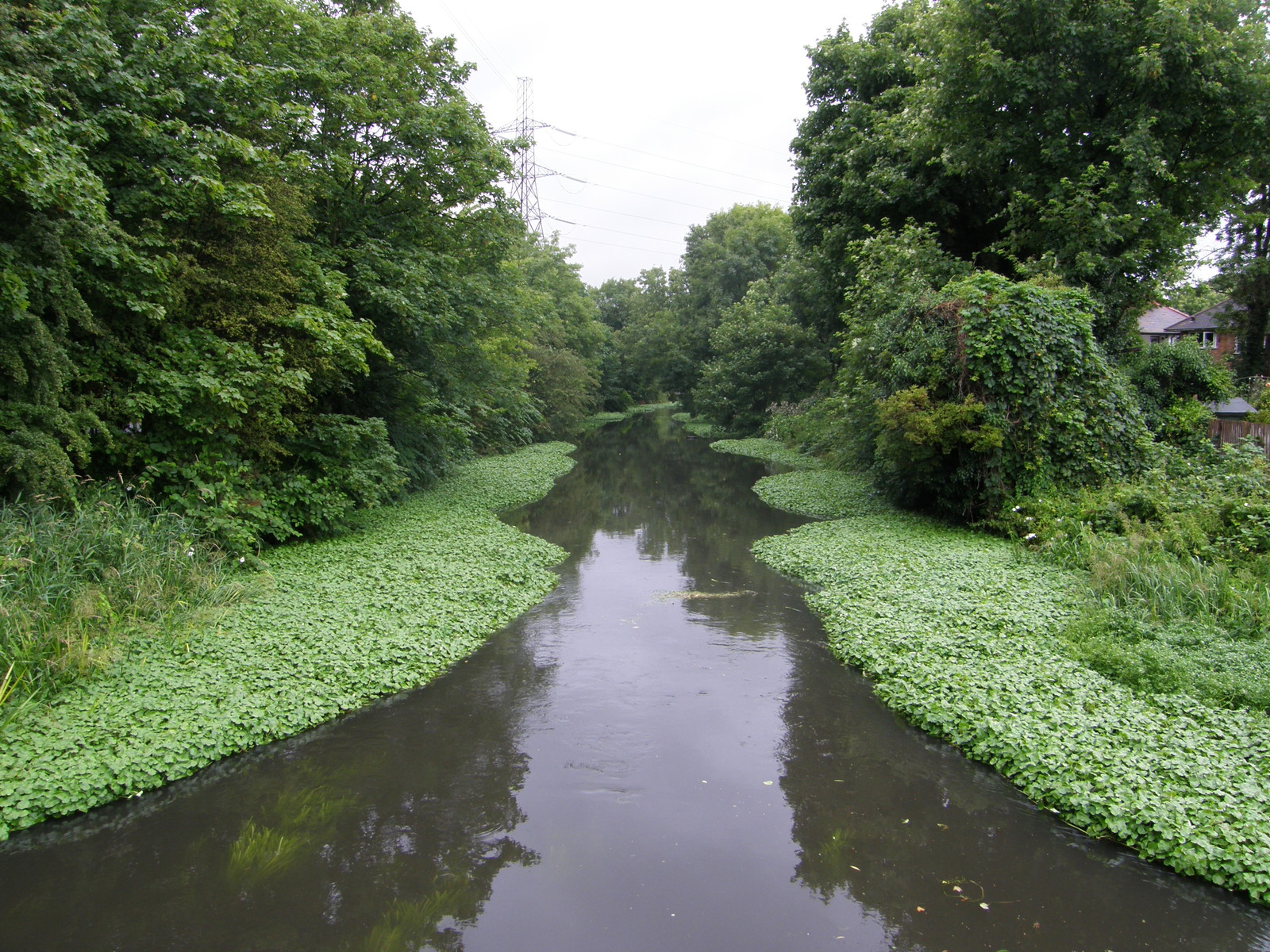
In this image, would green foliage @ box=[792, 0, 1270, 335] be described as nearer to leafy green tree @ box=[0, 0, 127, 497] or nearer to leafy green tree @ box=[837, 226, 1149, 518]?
leafy green tree @ box=[837, 226, 1149, 518]

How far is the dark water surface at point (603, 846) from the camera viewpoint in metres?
4.88

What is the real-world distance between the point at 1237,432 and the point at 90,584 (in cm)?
1953

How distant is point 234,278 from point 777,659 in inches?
369

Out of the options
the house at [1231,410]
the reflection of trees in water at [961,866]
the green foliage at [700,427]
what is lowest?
the reflection of trees in water at [961,866]

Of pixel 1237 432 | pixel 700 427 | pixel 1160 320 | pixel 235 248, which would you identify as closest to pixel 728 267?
pixel 700 427

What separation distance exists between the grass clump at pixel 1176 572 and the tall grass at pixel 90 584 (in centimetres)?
963

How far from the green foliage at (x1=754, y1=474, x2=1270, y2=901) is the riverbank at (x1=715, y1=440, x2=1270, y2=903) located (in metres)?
0.01

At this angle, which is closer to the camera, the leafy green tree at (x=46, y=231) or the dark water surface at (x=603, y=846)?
the dark water surface at (x=603, y=846)

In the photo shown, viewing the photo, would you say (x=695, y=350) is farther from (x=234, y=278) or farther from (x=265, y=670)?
(x=265, y=670)

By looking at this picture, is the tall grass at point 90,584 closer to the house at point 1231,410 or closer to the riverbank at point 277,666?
the riverbank at point 277,666

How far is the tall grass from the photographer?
6.81 m

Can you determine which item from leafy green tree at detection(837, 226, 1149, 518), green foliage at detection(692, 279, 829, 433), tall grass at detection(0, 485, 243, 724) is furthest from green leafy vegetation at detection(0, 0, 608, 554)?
green foliage at detection(692, 279, 829, 433)

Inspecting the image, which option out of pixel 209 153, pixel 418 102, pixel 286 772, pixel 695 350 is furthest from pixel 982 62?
pixel 695 350

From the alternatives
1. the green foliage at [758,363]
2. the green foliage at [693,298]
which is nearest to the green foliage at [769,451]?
the green foliage at [758,363]
